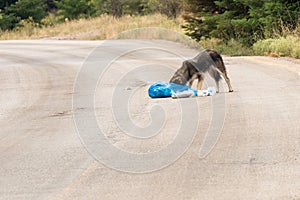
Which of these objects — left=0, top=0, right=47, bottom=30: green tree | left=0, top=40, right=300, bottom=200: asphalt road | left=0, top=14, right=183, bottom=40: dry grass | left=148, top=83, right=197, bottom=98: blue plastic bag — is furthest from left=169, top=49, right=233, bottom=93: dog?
left=0, top=0, right=47, bottom=30: green tree

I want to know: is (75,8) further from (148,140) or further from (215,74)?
(148,140)

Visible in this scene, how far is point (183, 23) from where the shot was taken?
33.6 meters

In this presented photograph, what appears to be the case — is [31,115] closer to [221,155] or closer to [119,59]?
[221,155]

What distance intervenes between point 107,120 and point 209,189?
417 cm


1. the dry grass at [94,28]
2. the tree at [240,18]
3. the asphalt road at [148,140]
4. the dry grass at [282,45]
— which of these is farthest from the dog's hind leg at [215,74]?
the dry grass at [94,28]

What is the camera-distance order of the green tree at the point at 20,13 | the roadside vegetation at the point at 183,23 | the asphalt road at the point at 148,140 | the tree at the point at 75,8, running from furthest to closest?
the tree at the point at 75,8 → the green tree at the point at 20,13 → the roadside vegetation at the point at 183,23 → the asphalt road at the point at 148,140

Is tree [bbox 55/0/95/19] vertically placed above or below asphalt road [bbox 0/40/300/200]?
below

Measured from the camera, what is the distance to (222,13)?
2544 cm

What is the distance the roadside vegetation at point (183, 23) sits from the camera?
21406 mm

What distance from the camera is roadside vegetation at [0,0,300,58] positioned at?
21.4 meters

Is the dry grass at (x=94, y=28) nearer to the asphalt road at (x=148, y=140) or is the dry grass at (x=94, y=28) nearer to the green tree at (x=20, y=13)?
the green tree at (x=20, y=13)

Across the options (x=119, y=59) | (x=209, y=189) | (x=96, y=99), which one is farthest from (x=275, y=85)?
(x=119, y=59)

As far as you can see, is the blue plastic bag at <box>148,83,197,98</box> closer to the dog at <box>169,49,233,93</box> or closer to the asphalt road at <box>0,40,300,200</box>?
the dog at <box>169,49,233,93</box>

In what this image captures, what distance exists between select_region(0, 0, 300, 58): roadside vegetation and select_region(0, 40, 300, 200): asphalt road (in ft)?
20.0
